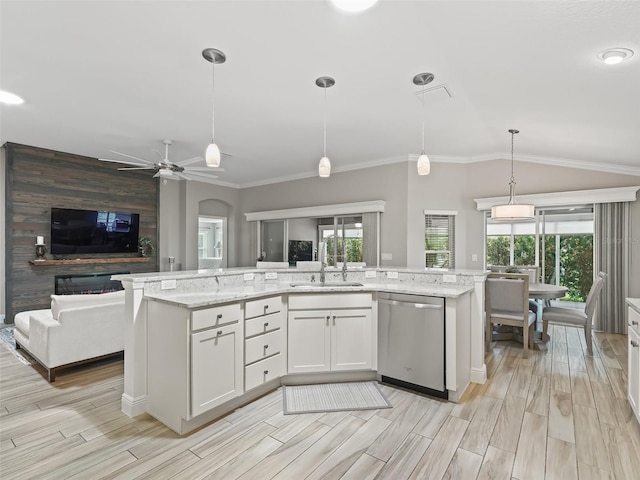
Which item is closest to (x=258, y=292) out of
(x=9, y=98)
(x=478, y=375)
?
(x=478, y=375)

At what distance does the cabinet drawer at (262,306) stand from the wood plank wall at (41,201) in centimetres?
474

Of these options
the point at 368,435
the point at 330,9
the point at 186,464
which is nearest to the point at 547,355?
the point at 368,435

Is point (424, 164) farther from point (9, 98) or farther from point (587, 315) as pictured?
point (9, 98)

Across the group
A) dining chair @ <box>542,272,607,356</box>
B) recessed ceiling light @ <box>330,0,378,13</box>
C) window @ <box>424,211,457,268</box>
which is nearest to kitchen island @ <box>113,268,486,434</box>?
dining chair @ <box>542,272,607,356</box>

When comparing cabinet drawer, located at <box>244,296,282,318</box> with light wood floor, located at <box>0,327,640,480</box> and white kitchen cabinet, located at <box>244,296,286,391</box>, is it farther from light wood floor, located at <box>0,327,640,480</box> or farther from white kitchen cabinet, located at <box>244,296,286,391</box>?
light wood floor, located at <box>0,327,640,480</box>

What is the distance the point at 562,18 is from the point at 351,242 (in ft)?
15.0

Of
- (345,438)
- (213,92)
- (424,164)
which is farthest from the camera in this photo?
(213,92)

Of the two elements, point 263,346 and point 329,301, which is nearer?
point 263,346

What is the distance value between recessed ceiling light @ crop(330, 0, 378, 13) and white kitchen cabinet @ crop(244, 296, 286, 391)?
86.3 inches

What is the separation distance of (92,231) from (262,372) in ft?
16.2

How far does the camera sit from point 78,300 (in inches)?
129

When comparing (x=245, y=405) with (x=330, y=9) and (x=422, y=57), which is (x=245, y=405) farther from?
(x=422, y=57)

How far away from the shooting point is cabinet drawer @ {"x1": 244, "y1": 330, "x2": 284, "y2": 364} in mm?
2670

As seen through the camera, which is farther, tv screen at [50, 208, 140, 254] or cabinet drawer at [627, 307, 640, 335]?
tv screen at [50, 208, 140, 254]
